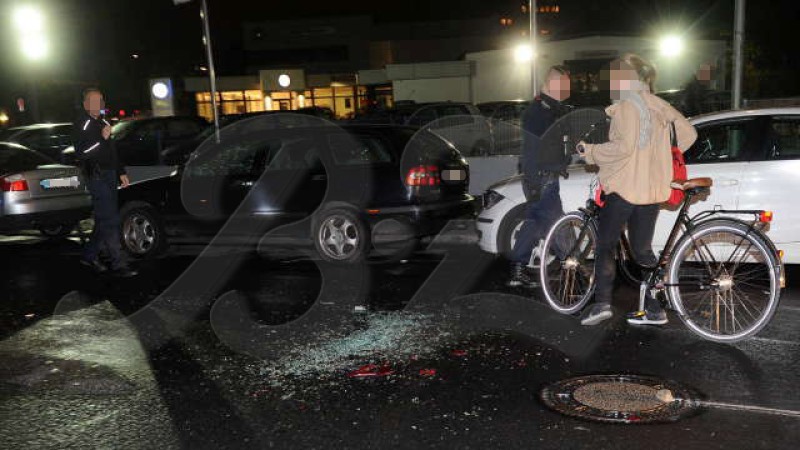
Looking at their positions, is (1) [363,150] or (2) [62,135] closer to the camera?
(1) [363,150]

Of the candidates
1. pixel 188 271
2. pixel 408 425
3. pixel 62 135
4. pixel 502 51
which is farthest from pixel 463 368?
pixel 502 51

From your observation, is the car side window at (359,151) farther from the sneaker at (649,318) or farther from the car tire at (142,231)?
the sneaker at (649,318)

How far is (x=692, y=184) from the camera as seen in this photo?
5.12 m

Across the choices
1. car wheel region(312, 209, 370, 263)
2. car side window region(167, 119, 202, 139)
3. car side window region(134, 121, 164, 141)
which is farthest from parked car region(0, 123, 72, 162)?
car wheel region(312, 209, 370, 263)

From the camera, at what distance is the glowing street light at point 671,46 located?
3220cm

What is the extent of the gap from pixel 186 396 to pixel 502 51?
106ft

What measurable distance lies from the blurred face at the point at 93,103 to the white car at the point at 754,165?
6018mm

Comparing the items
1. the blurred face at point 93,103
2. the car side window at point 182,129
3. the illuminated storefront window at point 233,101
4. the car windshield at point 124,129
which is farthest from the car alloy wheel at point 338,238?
the illuminated storefront window at point 233,101

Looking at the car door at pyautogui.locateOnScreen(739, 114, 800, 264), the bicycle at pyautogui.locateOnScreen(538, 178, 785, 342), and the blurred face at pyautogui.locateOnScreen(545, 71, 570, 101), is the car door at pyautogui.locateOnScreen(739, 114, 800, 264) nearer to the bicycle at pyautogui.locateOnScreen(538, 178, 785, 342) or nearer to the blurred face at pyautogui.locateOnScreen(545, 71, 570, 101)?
the bicycle at pyautogui.locateOnScreen(538, 178, 785, 342)

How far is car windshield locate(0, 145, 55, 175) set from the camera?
1048 centimetres

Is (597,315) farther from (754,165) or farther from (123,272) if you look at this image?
(123,272)

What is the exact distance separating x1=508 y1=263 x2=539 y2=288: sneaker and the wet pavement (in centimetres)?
21

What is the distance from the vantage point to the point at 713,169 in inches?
256

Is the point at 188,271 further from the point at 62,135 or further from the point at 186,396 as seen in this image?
the point at 62,135
